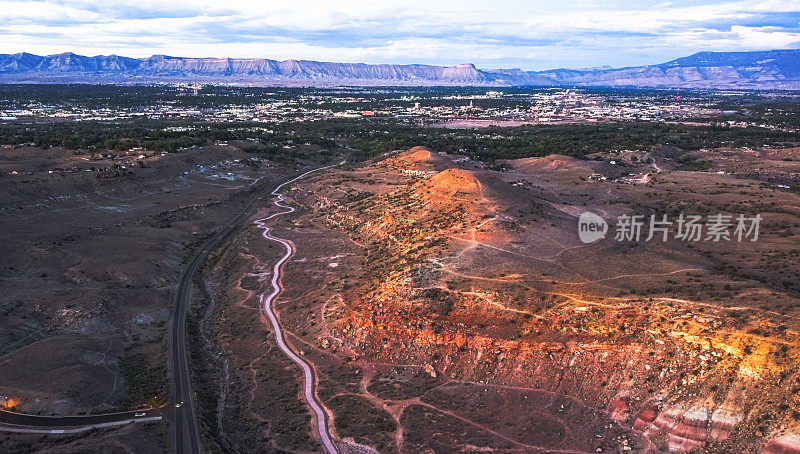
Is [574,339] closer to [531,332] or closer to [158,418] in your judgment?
[531,332]

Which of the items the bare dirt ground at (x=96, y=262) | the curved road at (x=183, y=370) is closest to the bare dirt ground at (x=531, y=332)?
the curved road at (x=183, y=370)

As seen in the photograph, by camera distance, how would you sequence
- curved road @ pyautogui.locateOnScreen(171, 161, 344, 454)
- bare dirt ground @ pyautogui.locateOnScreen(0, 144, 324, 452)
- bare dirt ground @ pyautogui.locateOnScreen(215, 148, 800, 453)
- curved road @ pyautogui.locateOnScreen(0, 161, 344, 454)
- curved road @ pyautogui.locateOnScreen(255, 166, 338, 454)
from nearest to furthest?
bare dirt ground @ pyautogui.locateOnScreen(215, 148, 800, 453)
curved road @ pyautogui.locateOnScreen(171, 161, 344, 454)
curved road @ pyautogui.locateOnScreen(0, 161, 344, 454)
curved road @ pyautogui.locateOnScreen(255, 166, 338, 454)
bare dirt ground @ pyautogui.locateOnScreen(0, 144, 324, 452)

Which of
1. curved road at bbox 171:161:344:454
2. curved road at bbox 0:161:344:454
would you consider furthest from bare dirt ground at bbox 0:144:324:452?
curved road at bbox 171:161:344:454

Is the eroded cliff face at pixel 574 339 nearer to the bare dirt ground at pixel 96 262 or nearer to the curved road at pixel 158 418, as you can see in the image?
the curved road at pixel 158 418

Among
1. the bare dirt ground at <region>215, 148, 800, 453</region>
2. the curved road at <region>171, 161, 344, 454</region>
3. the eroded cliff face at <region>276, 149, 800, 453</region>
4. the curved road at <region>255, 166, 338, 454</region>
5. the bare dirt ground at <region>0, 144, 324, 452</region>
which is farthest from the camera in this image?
the bare dirt ground at <region>0, 144, 324, 452</region>

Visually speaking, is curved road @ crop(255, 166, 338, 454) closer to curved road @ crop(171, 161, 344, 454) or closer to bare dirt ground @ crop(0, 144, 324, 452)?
curved road @ crop(171, 161, 344, 454)
